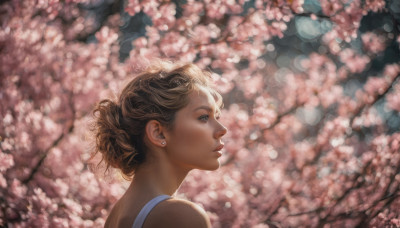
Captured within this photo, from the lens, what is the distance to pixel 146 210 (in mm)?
1629

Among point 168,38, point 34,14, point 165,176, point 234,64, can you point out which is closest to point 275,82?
point 234,64

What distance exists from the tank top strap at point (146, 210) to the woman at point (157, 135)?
0.05 m

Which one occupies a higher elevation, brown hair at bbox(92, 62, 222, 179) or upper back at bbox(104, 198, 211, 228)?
brown hair at bbox(92, 62, 222, 179)

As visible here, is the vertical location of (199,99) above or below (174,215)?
above

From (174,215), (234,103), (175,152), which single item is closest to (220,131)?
(175,152)

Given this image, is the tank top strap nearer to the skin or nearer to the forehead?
the skin

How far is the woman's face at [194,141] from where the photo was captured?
71.7 inches

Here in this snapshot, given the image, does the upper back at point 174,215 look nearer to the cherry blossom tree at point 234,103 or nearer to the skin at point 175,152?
the skin at point 175,152

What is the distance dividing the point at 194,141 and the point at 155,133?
6.6 inches

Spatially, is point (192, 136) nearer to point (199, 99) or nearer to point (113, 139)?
point (199, 99)

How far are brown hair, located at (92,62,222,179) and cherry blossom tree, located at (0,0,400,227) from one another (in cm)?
262

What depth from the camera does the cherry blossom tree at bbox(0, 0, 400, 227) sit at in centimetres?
486

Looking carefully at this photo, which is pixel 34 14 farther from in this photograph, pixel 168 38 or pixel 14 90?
pixel 168 38

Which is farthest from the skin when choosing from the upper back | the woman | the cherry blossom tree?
the cherry blossom tree
